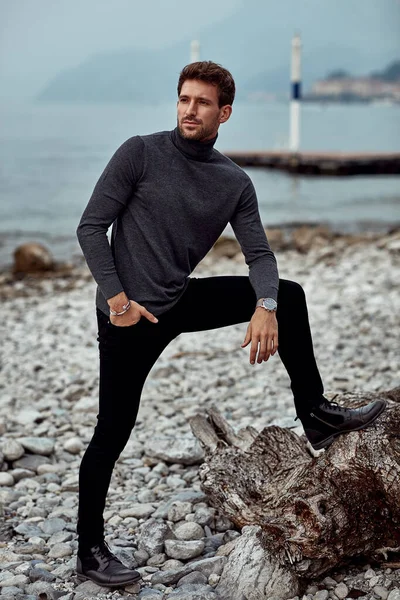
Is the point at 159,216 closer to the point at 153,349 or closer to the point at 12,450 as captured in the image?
the point at 153,349

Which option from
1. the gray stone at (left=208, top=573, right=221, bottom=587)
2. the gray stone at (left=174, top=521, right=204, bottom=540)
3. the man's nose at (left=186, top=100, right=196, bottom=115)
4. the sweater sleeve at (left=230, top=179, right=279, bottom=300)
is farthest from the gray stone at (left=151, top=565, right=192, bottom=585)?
the man's nose at (left=186, top=100, right=196, bottom=115)

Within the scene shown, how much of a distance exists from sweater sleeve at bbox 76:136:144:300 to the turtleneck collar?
6.5 inches

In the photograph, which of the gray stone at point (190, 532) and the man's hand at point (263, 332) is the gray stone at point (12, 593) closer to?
the gray stone at point (190, 532)

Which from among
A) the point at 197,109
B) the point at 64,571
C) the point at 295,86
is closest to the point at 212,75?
the point at 197,109

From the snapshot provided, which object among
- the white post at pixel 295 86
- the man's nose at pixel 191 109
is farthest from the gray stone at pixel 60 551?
the white post at pixel 295 86

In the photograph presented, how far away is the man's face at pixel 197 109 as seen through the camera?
124 inches

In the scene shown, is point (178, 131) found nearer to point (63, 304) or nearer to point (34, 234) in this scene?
point (63, 304)

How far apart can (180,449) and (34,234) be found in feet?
57.6

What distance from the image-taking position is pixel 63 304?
36.4 feet

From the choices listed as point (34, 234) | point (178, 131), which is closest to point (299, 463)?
point (178, 131)

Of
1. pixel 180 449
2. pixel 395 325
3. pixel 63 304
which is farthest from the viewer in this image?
pixel 63 304

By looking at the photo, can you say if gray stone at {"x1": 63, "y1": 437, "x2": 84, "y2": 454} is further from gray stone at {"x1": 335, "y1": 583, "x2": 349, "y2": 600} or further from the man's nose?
the man's nose

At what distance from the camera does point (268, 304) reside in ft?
10.5

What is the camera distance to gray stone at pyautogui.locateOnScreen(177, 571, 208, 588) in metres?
3.48
